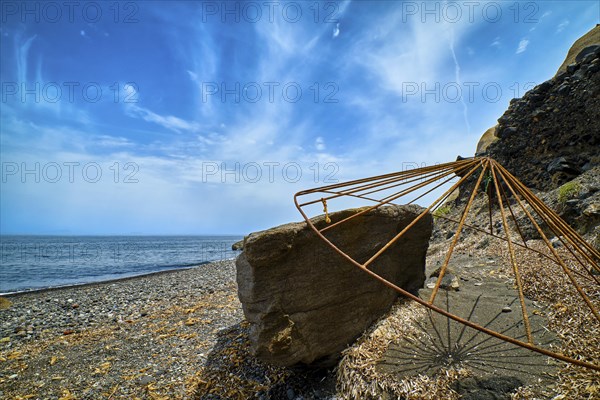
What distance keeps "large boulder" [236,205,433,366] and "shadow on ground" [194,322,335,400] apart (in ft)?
1.08

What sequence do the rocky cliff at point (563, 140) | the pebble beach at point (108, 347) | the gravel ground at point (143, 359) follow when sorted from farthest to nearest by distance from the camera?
the rocky cliff at point (563, 140) → the pebble beach at point (108, 347) → the gravel ground at point (143, 359)

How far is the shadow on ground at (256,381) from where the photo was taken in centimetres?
421

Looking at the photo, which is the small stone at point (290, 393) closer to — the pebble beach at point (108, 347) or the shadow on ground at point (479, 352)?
the shadow on ground at point (479, 352)

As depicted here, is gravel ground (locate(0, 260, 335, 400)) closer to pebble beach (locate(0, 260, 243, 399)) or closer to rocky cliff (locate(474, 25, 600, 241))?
pebble beach (locate(0, 260, 243, 399))

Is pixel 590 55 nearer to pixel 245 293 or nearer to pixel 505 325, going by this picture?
pixel 505 325

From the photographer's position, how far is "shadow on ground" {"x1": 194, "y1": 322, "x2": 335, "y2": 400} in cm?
421

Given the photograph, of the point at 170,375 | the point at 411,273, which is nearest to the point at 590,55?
the point at 411,273

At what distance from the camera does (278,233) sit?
12.9 feet

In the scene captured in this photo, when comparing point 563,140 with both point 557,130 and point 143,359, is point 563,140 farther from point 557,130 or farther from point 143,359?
point 143,359

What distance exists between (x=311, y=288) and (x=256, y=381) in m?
1.88

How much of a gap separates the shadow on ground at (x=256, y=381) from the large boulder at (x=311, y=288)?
1.08 ft

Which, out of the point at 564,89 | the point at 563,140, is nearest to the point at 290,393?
the point at 563,140

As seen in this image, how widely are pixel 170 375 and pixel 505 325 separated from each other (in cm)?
564

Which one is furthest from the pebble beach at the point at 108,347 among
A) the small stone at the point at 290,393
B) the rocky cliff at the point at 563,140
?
the rocky cliff at the point at 563,140
